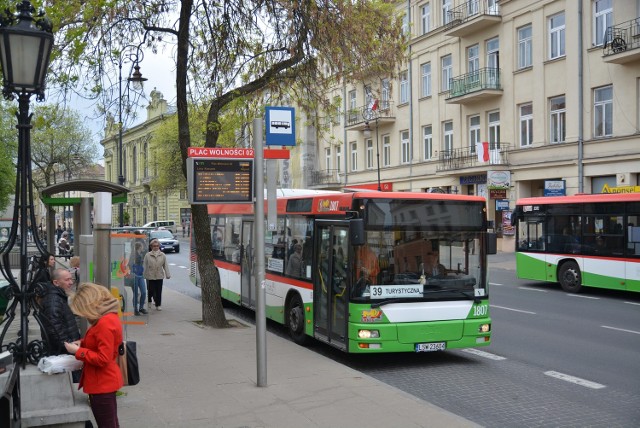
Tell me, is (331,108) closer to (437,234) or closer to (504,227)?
(437,234)

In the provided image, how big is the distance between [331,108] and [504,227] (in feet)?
66.6

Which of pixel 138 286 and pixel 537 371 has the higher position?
pixel 138 286

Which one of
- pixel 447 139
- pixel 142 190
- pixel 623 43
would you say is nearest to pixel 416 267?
pixel 623 43

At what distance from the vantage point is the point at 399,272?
Answer: 966 centimetres

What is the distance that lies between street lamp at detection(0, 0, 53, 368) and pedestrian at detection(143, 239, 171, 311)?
34.2 feet

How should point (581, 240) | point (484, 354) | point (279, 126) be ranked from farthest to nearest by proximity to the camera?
point (581, 240)
point (484, 354)
point (279, 126)

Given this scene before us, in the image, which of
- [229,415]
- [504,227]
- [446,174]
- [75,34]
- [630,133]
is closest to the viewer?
[229,415]

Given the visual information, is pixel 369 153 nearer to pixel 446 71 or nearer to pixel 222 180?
pixel 446 71

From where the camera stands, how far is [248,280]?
14.7 metres

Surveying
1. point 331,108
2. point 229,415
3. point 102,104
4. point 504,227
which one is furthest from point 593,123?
point 229,415

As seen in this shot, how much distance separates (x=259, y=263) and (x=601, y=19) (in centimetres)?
2408

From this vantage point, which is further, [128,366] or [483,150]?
[483,150]

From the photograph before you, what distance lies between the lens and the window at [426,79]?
3838 cm

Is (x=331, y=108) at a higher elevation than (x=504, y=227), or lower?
higher
